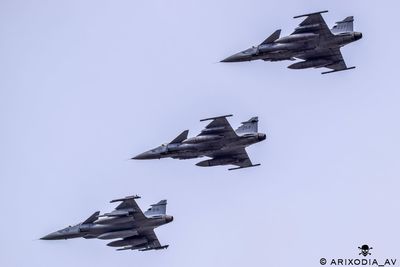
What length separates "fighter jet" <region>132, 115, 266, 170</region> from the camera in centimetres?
7269

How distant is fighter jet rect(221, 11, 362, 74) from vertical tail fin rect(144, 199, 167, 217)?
11.8 meters

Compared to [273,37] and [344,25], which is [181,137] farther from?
[344,25]

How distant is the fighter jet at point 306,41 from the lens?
72.2 meters

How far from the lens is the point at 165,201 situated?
75.7 m

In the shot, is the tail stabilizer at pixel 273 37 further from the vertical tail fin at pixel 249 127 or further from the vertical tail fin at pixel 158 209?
the vertical tail fin at pixel 158 209

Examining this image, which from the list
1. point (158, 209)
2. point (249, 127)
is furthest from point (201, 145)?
point (158, 209)

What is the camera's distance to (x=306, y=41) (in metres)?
72.6

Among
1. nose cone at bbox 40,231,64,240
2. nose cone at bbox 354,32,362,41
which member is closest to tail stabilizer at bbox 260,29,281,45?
nose cone at bbox 354,32,362,41

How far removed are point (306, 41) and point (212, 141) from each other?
9.91m

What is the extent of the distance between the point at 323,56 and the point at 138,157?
15737mm

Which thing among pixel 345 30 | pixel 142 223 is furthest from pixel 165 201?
pixel 345 30

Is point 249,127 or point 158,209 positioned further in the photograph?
point 158,209

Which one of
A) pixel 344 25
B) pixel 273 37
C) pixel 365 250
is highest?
pixel 344 25

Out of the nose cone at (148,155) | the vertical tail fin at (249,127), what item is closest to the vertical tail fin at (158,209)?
the nose cone at (148,155)
